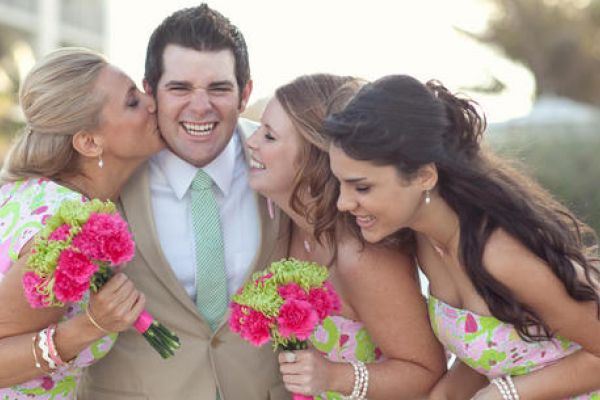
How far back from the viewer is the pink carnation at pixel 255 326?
4.27 meters

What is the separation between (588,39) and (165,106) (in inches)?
934

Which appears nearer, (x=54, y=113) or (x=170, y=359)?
(x=54, y=113)

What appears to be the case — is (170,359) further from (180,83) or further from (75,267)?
(180,83)

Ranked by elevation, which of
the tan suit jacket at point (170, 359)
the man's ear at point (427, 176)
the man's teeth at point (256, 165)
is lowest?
the tan suit jacket at point (170, 359)

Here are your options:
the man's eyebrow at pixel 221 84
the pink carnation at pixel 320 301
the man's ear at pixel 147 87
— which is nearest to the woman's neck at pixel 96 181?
the man's ear at pixel 147 87

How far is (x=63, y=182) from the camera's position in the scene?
16.4ft

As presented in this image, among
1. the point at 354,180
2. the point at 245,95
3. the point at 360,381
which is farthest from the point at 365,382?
the point at 245,95

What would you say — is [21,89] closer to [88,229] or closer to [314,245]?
[88,229]

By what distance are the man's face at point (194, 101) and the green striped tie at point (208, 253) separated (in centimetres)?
15

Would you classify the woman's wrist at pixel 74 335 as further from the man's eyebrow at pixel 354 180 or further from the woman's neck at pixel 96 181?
the man's eyebrow at pixel 354 180

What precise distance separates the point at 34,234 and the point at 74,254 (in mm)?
475

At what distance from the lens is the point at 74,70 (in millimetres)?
4977

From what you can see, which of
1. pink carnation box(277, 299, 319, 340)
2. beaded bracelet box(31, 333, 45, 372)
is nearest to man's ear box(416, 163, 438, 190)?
pink carnation box(277, 299, 319, 340)

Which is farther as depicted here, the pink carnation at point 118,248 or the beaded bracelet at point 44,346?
the beaded bracelet at point 44,346
